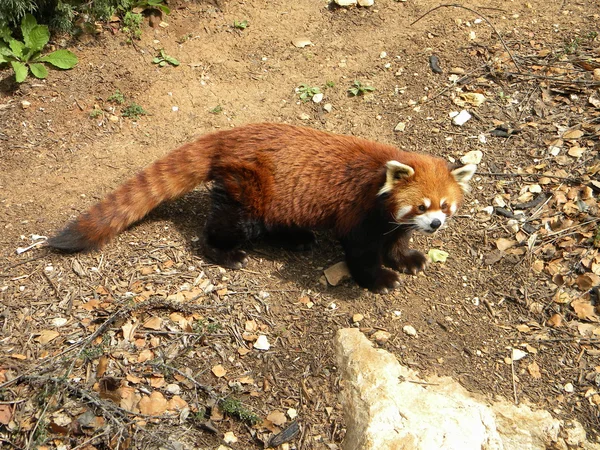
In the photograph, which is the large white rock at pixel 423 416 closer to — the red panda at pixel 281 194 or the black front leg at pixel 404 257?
the red panda at pixel 281 194

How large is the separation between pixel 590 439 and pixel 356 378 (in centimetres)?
133

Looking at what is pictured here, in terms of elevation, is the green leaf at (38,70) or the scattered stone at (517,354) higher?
the green leaf at (38,70)

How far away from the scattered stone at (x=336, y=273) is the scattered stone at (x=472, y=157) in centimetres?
151

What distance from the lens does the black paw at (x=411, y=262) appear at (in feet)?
14.0

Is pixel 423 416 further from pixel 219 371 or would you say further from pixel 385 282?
pixel 219 371

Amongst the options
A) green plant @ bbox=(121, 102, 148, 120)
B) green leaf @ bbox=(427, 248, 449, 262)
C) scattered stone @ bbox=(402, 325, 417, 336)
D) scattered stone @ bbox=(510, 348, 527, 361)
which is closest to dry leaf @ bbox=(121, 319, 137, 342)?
scattered stone @ bbox=(402, 325, 417, 336)

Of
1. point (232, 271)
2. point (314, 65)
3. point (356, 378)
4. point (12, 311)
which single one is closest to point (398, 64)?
point (314, 65)

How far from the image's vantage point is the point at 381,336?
3.80 meters

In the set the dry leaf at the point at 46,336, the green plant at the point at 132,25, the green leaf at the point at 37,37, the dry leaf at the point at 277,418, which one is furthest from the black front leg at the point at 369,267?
the green leaf at the point at 37,37

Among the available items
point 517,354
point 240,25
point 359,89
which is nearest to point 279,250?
point 517,354

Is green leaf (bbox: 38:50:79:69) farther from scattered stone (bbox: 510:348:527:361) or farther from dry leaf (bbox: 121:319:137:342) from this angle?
scattered stone (bbox: 510:348:527:361)

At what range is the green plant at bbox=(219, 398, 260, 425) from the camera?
329 centimetres

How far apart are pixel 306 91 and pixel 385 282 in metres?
2.39

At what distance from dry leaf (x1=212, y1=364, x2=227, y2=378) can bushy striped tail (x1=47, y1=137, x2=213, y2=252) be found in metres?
1.30
